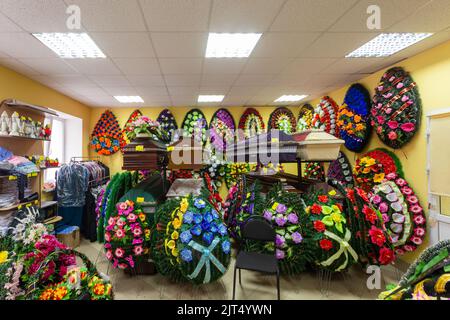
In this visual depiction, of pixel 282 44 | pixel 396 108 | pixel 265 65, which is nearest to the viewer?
pixel 282 44

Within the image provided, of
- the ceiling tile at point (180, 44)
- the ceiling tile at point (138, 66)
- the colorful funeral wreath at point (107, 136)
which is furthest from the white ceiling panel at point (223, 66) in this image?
the colorful funeral wreath at point (107, 136)

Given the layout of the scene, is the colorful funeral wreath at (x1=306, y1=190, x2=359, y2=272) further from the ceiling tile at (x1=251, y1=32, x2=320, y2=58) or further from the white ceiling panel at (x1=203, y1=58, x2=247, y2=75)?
the white ceiling panel at (x1=203, y1=58, x2=247, y2=75)

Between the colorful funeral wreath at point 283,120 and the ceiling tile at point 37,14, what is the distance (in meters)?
5.03

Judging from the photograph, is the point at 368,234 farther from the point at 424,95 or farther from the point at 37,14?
the point at 37,14

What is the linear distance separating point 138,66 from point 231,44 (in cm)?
151

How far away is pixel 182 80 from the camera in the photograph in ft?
12.9

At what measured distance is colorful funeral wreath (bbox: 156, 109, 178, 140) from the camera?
5898mm

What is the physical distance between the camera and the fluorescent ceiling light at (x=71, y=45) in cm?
245

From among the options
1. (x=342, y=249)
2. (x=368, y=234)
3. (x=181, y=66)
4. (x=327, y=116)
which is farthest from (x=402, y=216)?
(x=181, y=66)

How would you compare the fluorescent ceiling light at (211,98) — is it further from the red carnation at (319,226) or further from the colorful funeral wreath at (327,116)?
the red carnation at (319,226)

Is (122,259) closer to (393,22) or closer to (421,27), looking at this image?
(393,22)

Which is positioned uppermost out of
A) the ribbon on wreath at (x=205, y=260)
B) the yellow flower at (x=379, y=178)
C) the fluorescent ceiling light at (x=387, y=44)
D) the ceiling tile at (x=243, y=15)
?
the fluorescent ceiling light at (x=387, y=44)
